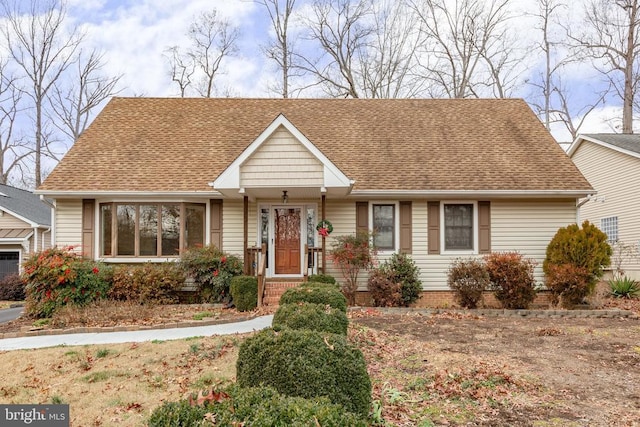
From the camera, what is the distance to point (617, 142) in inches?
738

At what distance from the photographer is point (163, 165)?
13.7m

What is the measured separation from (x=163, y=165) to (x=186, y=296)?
12.7 ft

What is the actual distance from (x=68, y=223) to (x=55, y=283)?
259 centimetres

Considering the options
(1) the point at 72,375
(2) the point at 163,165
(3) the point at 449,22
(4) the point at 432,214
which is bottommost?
(1) the point at 72,375

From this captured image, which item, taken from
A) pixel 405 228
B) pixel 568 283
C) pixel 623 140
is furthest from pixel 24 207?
pixel 623 140

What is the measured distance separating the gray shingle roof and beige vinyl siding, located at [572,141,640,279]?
0.33 meters

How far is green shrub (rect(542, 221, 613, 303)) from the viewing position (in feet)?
38.4

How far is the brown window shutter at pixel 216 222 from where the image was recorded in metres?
13.1

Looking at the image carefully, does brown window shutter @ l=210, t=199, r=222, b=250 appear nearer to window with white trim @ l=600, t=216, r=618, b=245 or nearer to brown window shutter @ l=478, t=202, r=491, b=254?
brown window shutter @ l=478, t=202, r=491, b=254

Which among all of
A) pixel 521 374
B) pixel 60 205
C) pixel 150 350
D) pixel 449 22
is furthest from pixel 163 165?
pixel 449 22

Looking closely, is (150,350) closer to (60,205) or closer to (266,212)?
(266,212)

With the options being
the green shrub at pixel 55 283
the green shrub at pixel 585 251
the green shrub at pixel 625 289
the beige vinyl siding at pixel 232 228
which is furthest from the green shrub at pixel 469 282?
the green shrub at pixel 55 283

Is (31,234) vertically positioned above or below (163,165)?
below

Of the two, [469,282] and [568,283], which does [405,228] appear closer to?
[469,282]
